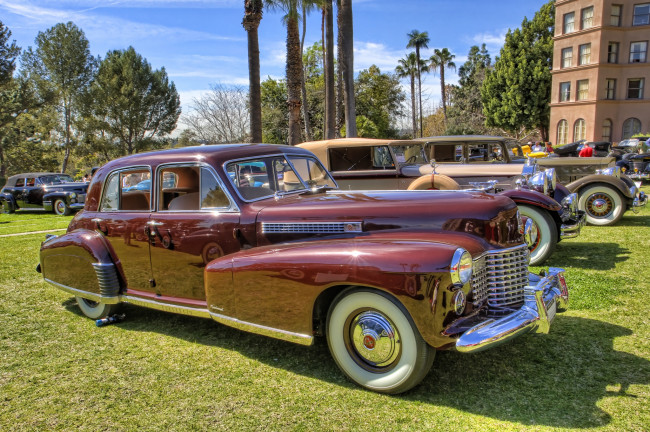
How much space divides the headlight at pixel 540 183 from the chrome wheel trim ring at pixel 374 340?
191 inches

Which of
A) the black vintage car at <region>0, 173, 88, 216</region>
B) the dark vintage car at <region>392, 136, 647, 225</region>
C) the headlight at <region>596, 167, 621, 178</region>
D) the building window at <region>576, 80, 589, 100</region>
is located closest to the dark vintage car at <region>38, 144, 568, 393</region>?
the dark vintage car at <region>392, 136, 647, 225</region>

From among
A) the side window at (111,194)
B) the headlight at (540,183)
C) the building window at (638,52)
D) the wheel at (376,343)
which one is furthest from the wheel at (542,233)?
the building window at (638,52)

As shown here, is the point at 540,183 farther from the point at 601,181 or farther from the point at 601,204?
the point at 601,204

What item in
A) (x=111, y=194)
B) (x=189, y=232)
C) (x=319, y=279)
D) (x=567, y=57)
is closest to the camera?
(x=319, y=279)

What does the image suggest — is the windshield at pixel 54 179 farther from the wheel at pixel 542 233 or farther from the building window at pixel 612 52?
the building window at pixel 612 52

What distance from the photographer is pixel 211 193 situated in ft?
12.5

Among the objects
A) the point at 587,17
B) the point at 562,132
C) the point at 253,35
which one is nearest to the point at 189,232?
the point at 253,35

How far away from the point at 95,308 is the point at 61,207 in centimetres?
1276

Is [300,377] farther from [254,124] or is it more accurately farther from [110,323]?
[254,124]

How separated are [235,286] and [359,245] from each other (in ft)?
3.41

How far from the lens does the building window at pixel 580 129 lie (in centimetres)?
3170

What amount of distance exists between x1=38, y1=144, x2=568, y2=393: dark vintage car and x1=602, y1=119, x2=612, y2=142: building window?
34089mm

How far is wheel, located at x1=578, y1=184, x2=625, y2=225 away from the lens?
8172 millimetres

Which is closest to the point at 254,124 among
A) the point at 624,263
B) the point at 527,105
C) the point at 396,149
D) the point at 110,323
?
the point at 396,149
